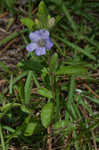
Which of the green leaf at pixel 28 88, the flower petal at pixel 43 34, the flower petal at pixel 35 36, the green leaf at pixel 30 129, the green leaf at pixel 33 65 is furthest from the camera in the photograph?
the green leaf at pixel 28 88

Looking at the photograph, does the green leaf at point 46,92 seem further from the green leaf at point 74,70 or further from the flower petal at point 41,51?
the flower petal at point 41,51

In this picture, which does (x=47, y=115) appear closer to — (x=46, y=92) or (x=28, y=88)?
(x=46, y=92)

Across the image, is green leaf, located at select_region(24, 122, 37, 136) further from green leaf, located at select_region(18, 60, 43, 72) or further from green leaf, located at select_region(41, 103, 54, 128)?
green leaf, located at select_region(18, 60, 43, 72)

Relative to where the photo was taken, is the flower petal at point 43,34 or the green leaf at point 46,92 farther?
the green leaf at point 46,92

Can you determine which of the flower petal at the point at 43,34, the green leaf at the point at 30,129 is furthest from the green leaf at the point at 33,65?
the green leaf at the point at 30,129

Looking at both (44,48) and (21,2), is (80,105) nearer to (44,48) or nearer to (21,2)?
(44,48)

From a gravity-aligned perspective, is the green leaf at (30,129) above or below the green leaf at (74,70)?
below

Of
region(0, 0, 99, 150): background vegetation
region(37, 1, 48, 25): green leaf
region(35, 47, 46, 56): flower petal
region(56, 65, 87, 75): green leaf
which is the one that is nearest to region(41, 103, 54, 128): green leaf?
region(0, 0, 99, 150): background vegetation

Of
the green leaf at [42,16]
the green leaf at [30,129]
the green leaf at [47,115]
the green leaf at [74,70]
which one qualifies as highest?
the green leaf at [42,16]
